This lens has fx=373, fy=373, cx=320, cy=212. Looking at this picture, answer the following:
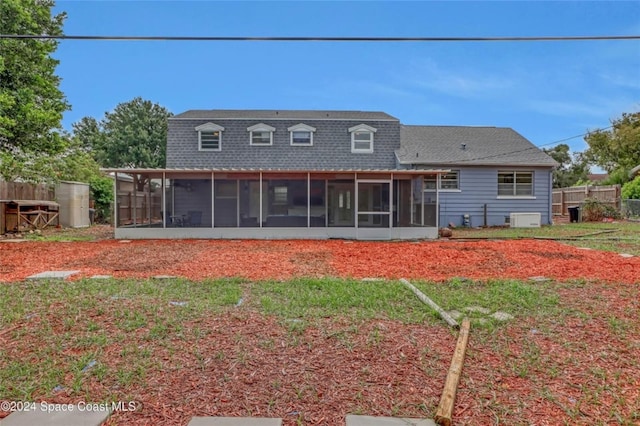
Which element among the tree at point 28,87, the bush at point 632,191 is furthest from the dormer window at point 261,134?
the bush at point 632,191

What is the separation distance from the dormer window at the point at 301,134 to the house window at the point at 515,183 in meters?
9.13

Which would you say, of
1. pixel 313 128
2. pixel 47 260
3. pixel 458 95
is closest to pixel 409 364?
Answer: pixel 47 260

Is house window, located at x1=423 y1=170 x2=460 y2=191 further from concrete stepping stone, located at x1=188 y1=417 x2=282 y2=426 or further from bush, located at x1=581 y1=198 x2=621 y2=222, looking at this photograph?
concrete stepping stone, located at x1=188 y1=417 x2=282 y2=426

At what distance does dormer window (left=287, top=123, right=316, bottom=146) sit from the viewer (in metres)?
17.9

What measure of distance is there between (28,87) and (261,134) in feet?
30.2

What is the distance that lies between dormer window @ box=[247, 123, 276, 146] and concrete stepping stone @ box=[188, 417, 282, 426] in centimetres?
1627

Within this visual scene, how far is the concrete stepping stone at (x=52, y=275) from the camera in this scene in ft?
20.2

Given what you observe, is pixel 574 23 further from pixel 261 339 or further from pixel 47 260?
pixel 47 260

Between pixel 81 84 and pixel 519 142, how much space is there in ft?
76.1

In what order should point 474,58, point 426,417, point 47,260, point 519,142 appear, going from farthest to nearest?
point 519,142 < point 474,58 < point 47,260 < point 426,417

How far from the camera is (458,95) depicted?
22.2 m

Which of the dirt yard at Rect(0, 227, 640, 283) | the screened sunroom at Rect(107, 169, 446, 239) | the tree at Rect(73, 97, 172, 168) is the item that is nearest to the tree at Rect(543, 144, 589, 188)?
the screened sunroom at Rect(107, 169, 446, 239)

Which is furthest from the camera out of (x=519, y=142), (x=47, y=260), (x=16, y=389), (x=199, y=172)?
(x=519, y=142)

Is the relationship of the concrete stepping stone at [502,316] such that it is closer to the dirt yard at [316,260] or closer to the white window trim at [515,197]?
the dirt yard at [316,260]
